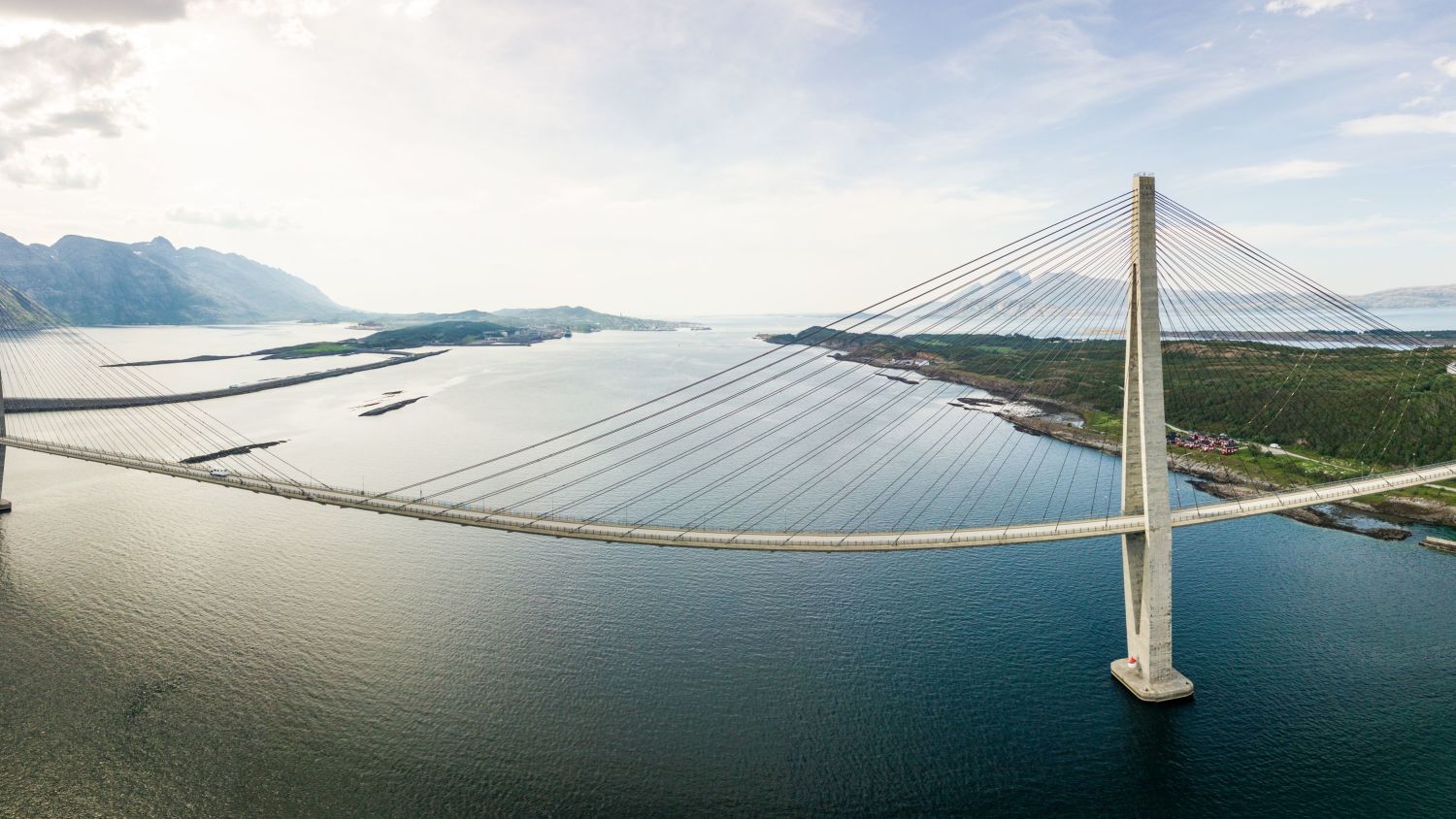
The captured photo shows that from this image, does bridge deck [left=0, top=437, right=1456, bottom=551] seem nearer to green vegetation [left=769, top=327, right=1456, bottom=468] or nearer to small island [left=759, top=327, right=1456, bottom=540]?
small island [left=759, top=327, right=1456, bottom=540]

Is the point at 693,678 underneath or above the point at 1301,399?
underneath

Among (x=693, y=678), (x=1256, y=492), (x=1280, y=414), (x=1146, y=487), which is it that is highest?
(x=1146, y=487)

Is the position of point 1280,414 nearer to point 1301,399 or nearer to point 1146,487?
point 1301,399

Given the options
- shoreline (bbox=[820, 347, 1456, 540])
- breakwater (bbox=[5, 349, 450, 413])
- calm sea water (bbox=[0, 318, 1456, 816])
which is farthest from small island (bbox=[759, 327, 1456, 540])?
breakwater (bbox=[5, 349, 450, 413])

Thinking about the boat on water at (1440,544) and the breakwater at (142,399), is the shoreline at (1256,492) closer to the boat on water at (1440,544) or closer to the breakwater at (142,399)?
the boat on water at (1440,544)

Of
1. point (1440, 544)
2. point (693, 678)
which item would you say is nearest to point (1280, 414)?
point (1440, 544)

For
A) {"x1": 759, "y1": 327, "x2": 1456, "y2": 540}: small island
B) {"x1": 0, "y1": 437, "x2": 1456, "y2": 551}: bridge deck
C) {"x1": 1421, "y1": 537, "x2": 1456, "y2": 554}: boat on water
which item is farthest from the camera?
{"x1": 759, "y1": 327, "x2": 1456, "y2": 540}: small island
